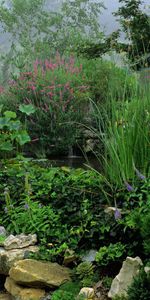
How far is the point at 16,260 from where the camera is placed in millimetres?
3604

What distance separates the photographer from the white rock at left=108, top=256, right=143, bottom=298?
9.71 feet

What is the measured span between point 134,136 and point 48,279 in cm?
A: 127

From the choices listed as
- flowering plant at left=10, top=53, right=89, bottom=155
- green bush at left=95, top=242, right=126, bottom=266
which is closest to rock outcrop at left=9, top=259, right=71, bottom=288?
green bush at left=95, top=242, right=126, bottom=266

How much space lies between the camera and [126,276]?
298 cm

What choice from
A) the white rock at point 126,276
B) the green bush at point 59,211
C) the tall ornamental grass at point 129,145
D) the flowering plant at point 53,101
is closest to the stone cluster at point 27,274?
the green bush at point 59,211

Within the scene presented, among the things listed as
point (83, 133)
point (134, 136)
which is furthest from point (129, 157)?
point (83, 133)

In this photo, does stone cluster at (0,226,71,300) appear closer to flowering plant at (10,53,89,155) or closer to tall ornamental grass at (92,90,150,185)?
tall ornamental grass at (92,90,150,185)

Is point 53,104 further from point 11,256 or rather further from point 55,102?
point 11,256

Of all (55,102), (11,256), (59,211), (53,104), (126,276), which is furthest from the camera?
(53,104)

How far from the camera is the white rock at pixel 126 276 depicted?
2961mm

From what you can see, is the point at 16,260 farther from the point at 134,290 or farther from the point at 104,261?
the point at 134,290

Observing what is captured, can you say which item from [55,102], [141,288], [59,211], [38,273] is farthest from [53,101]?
[141,288]

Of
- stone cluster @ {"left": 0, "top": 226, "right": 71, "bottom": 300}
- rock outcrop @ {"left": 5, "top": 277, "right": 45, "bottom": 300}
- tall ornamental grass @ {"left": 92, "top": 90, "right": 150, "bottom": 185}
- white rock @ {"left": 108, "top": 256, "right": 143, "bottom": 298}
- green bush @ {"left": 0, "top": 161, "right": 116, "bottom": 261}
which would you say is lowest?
rock outcrop @ {"left": 5, "top": 277, "right": 45, "bottom": 300}

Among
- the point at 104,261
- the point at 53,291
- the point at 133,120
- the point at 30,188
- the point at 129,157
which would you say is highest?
the point at 133,120
